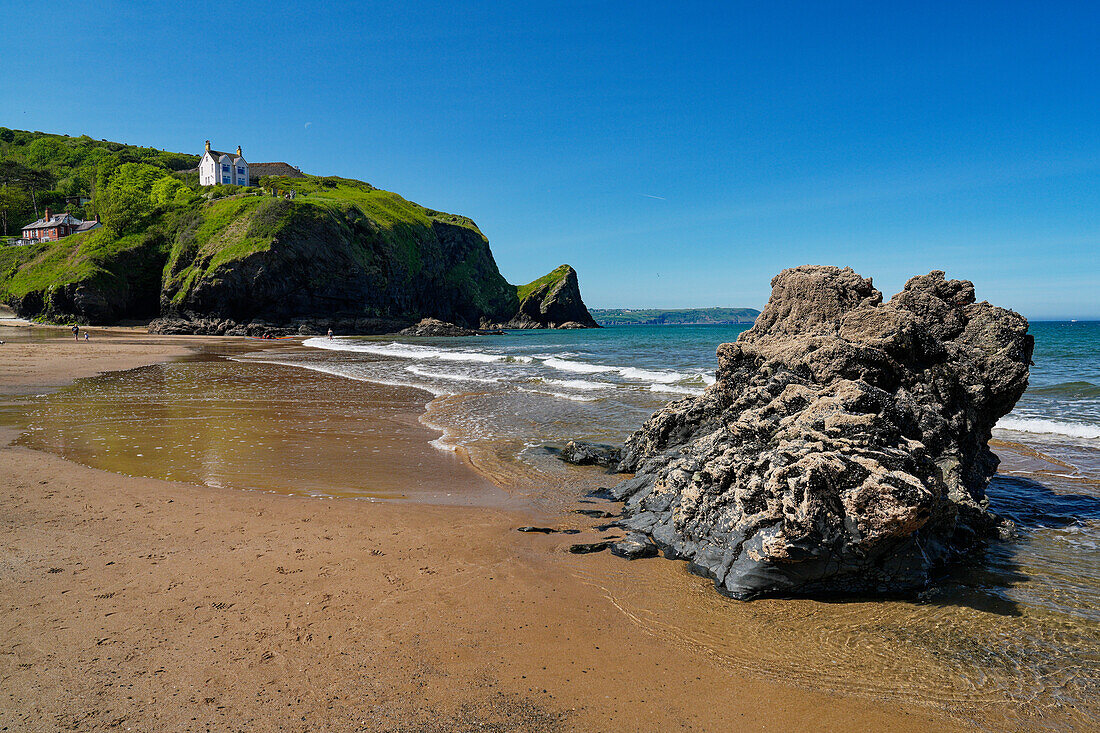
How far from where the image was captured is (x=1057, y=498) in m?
7.33

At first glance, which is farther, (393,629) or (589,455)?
(589,455)

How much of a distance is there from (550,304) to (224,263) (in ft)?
219

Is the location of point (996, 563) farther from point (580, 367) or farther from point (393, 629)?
point (580, 367)

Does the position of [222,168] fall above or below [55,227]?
above

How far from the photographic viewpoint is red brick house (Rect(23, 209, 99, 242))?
82.1m

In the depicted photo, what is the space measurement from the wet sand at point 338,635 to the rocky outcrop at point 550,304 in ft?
351

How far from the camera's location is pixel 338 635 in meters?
3.98

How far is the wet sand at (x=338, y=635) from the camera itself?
3.21 m

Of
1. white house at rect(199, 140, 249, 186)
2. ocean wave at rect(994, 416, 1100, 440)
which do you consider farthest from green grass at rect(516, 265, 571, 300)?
ocean wave at rect(994, 416, 1100, 440)

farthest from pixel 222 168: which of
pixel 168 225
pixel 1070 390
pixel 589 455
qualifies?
pixel 1070 390

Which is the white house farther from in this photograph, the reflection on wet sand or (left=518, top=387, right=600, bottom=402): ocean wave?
(left=518, top=387, right=600, bottom=402): ocean wave

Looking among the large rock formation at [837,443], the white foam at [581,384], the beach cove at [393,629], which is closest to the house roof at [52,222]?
the white foam at [581,384]

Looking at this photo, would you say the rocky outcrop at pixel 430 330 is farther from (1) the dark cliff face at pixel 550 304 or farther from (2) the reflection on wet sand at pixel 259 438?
(2) the reflection on wet sand at pixel 259 438

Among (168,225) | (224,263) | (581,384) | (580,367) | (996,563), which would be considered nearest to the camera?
(996,563)
